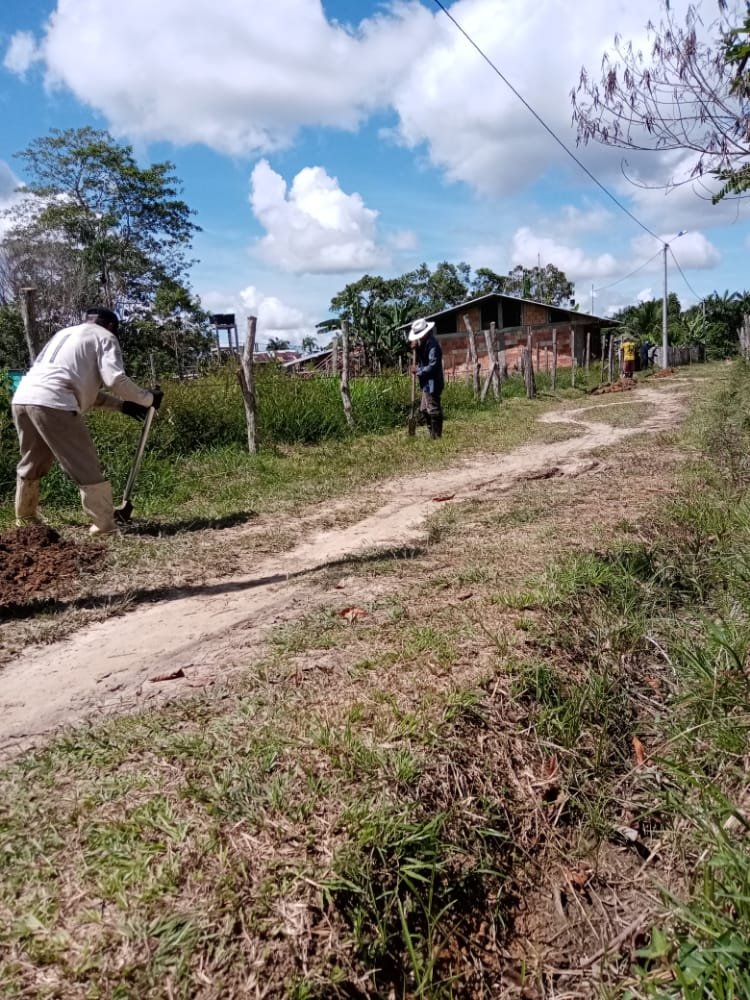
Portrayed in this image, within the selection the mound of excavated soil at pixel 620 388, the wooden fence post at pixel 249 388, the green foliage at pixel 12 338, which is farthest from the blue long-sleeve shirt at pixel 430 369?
the green foliage at pixel 12 338

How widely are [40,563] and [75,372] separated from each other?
150 centimetres

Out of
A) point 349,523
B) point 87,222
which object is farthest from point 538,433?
point 87,222

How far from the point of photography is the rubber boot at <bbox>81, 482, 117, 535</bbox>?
5.04 m

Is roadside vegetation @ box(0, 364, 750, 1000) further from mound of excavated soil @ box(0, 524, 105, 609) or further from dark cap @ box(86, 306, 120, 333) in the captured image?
dark cap @ box(86, 306, 120, 333)

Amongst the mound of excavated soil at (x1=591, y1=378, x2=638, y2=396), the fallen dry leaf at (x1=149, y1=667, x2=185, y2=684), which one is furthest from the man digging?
the mound of excavated soil at (x1=591, y1=378, x2=638, y2=396)

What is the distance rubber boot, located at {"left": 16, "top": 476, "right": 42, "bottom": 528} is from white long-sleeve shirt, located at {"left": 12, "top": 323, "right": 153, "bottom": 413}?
0.64 m

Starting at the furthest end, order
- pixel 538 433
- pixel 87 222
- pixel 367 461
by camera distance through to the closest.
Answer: pixel 87 222 < pixel 538 433 < pixel 367 461

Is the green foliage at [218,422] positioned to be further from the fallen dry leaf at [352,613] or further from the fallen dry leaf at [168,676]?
the fallen dry leaf at [168,676]

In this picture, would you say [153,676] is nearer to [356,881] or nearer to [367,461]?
[356,881]

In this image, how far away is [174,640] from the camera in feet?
10.7

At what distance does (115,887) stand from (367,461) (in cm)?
669

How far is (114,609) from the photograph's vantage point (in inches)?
145

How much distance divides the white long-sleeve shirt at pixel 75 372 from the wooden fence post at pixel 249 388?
11.9ft

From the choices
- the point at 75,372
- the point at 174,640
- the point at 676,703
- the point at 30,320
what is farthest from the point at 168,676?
the point at 30,320
